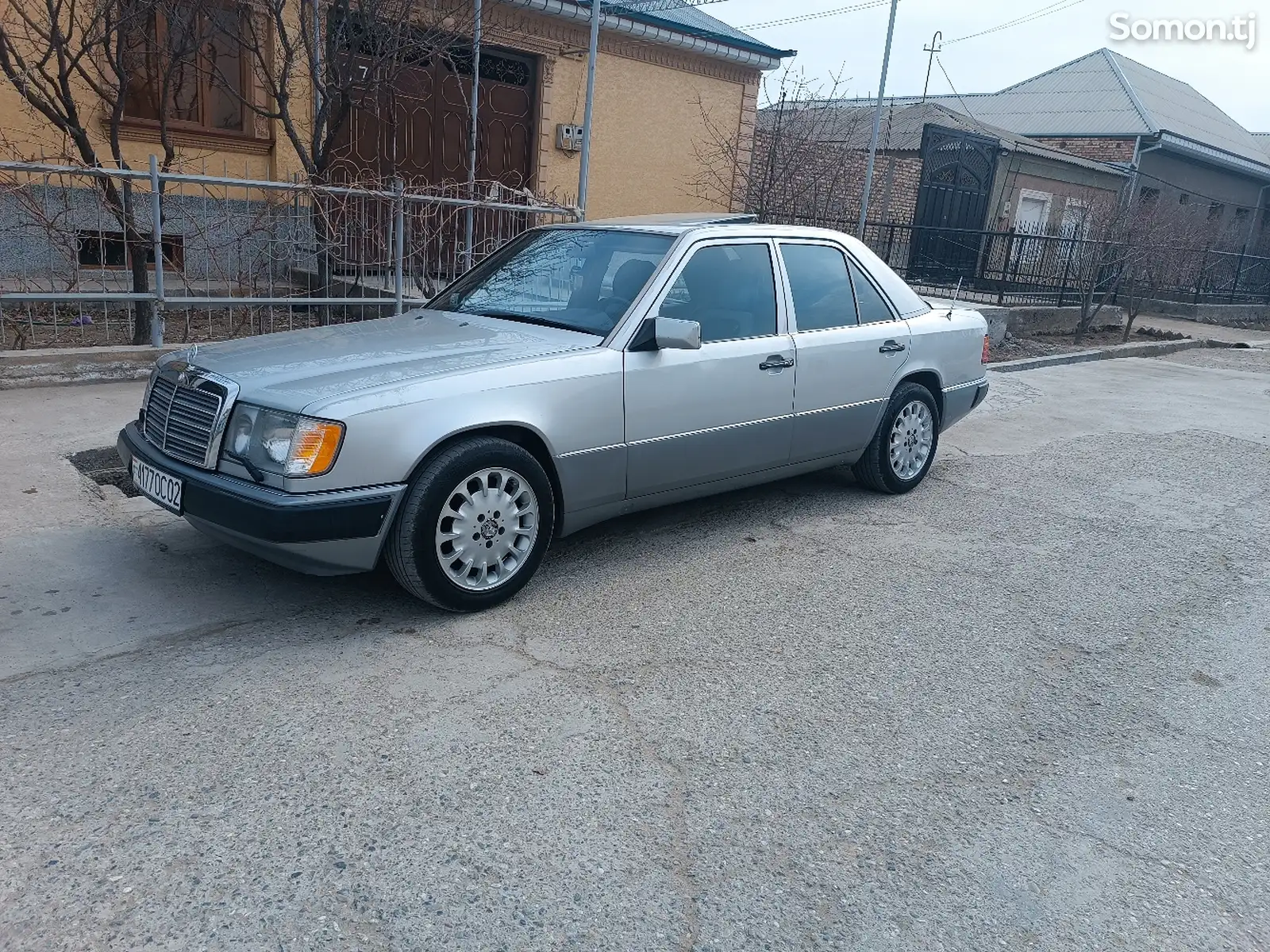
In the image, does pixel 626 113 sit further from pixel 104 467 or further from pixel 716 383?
pixel 716 383

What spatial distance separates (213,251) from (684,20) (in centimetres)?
909

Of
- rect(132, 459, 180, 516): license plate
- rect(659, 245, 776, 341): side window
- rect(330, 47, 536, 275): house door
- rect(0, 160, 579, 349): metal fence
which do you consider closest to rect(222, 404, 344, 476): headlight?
A: rect(132, 459, 180, 516): license plate

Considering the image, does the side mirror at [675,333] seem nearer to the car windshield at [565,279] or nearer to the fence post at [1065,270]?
the car windshield at [565,279]

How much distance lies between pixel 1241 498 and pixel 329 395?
20.1 ft

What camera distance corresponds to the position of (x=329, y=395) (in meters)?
3.78

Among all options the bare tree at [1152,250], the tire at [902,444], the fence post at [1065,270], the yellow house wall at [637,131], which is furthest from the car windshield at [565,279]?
the bare tree at [1152,250]

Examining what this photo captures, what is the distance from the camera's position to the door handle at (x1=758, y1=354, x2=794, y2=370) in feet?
17.0

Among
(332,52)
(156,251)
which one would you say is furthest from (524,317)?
(332,52)

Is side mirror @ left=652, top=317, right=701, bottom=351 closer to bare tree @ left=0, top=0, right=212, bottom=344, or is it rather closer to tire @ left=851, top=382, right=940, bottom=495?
tire @ left=851, top=382, right=940, bottom=495

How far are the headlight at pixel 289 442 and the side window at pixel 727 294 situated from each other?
179 centimetres

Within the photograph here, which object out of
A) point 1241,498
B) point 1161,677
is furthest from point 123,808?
point 1241,498

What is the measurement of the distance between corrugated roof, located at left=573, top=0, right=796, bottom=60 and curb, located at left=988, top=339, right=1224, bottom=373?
19.8 ft

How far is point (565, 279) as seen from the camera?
16.8 feet

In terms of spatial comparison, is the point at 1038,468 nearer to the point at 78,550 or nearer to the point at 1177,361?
the point at 78,550
